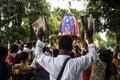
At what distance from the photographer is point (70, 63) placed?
578 centimetres

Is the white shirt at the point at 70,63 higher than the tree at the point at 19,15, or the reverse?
the white shirt at the point at 70,63

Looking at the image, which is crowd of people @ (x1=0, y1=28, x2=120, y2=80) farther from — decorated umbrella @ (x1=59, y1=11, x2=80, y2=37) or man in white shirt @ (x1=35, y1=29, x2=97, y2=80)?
decorated umbrella @ (x1=59, y1=11, x2=80, y2=37)

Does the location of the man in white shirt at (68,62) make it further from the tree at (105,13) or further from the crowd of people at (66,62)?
the tree at (105,13)

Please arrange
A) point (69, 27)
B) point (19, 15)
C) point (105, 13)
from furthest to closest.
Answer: point (19, 15) < point (69, 27) < point (105, 13)

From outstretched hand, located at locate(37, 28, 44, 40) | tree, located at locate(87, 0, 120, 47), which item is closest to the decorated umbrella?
tree, located at locate(87, 0, 120, 47)

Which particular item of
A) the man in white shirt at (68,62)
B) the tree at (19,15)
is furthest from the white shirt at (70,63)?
the tree at (19,15)

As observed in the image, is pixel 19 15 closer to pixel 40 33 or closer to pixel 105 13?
pixel 105 13

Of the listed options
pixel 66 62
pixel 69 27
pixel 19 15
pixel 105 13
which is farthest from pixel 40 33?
pixel 19 15

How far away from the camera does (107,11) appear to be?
918 inches

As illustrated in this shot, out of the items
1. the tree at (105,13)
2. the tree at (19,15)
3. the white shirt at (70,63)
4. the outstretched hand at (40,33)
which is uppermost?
the outstretched hand at (40,33)

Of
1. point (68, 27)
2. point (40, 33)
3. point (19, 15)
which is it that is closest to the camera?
point (40, 33)

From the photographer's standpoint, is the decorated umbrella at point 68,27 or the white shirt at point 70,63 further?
the decorated umbrella at point 68,27

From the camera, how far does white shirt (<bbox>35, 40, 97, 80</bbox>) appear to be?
18.7 ft

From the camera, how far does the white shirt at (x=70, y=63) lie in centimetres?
571
